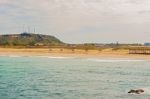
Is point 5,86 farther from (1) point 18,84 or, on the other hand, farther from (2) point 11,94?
(2) point 11,94

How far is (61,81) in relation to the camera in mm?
40344

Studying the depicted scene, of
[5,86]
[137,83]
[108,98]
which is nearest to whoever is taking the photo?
[108,98]

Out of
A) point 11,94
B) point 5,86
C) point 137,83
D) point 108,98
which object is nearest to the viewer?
point 108,98

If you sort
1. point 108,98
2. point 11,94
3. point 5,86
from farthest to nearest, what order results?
point 5,86 < point 11,94 < point 108,98

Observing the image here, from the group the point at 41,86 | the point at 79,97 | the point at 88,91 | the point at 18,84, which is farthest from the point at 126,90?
the point at 18,84

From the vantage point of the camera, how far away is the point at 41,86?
36.2 metres

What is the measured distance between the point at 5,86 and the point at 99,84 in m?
8.93

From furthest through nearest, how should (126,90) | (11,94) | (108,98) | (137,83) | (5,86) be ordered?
(137,83), (5,86), (126,90), (11,94), (108,98)

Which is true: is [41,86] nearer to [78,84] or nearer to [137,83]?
[78,84]

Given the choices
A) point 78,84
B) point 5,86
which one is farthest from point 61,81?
point 5,86

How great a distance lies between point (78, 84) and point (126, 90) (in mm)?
5963

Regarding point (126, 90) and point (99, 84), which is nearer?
point (126, 90)

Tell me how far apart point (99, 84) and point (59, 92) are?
6.80 m

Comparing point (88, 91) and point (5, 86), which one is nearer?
point (88, 91)
